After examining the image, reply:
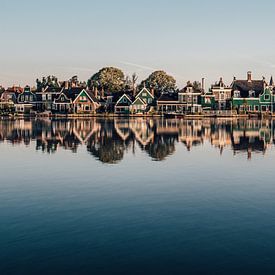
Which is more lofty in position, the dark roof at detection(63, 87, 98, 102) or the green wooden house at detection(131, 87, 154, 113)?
the dark roof at detection(63, 87, 98, 102)

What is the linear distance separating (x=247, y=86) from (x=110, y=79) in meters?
56.8

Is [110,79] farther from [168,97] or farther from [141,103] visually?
[168,97]

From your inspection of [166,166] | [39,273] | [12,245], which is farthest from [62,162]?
[39,273]

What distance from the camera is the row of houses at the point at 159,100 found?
103m

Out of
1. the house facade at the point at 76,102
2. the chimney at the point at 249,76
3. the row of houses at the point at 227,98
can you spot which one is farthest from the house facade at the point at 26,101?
the chimney at the point at 249,76

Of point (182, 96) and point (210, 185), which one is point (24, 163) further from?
point (182, 96)

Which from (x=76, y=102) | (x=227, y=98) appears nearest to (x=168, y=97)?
(x=227, y=98)

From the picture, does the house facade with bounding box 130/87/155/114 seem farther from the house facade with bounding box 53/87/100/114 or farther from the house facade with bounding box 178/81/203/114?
the house facade with bounding box 53/87/100/114

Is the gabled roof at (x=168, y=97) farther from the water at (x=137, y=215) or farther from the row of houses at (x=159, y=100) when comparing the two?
the water at (x=137, y=215)

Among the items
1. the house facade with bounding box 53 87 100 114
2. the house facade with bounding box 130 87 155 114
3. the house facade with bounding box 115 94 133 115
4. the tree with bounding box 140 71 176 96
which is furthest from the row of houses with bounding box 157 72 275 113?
the tree with bounding box 140 71 176 96

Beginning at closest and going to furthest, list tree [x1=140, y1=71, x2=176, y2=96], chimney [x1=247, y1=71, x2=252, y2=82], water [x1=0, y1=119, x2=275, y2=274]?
water [x1=0, y1=119, x2=275, y2=274], chimney [x1=247, y1=71, x2=252, y2=82], tree [x1=140, y1=71, x2=176, y2=96]

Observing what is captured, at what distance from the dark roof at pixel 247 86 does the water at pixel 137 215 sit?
255 feet

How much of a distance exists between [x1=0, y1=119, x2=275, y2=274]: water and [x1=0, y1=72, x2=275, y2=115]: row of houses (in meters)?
77.5

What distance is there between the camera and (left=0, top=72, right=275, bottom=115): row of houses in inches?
4048
